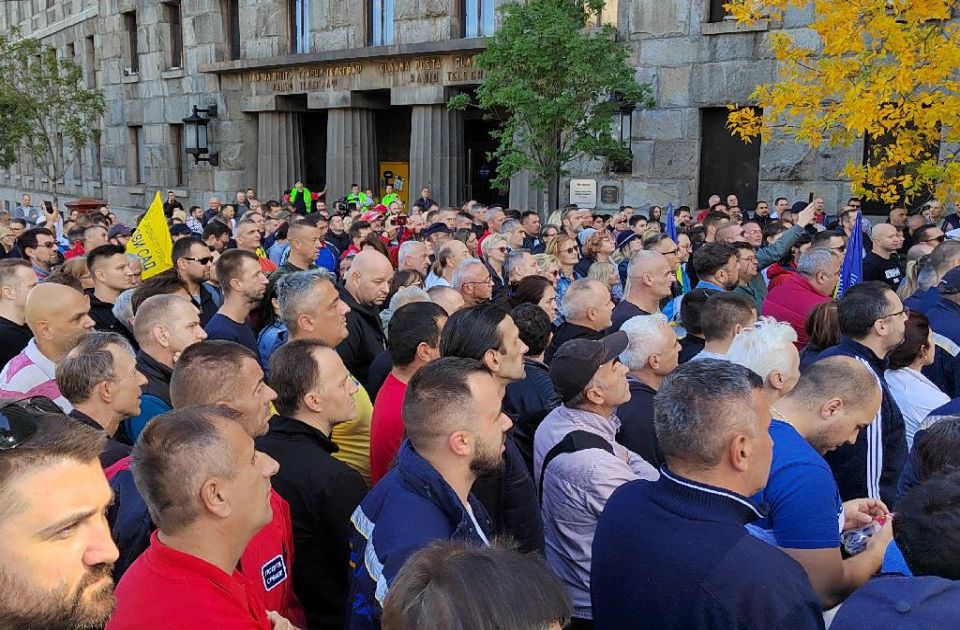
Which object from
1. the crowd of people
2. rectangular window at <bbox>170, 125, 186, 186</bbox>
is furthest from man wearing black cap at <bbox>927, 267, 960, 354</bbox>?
rectangular window at <bbox>170, 125, 186, 186</bbox>

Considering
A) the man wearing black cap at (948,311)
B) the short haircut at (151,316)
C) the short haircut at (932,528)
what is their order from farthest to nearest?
the man wearing black cap at (948,311) < the short haircut at (151,316) < the short haircut at (932,528)

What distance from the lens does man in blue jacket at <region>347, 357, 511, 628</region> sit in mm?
2580

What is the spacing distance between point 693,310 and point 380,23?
57.8ft

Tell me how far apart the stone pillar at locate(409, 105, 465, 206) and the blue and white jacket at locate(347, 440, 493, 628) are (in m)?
17.5

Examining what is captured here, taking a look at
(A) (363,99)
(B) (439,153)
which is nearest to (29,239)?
(B) (439,153)

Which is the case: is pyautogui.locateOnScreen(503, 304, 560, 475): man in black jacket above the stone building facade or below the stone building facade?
below

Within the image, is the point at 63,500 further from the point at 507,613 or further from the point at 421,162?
the point at 421,162

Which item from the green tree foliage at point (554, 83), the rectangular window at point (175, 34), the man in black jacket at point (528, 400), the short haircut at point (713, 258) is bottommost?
the man in black jacket at point (528, 400)

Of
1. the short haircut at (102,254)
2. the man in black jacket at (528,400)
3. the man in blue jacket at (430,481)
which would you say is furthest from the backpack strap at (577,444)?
the short haircut at (102,254)

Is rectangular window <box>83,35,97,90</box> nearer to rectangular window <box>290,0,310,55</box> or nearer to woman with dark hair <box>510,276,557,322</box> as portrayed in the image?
rectangular window <box>290,0,310,55</box>

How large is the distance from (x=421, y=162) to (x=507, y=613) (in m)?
19.0

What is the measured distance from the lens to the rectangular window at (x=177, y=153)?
2775 cm

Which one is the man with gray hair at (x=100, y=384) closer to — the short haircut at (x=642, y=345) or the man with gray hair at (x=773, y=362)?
the short haircut at (x=642, y=345)

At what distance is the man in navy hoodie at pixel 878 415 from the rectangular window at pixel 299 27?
819 inches
